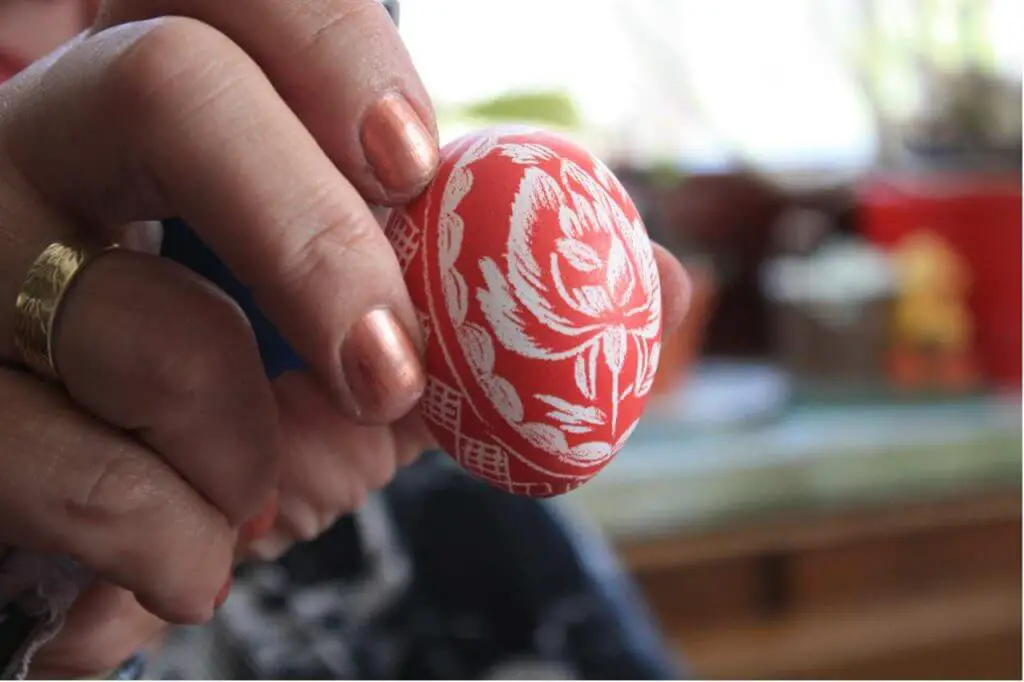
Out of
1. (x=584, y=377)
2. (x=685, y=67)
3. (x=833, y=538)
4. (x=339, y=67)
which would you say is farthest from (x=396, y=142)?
(x=685, y=67)

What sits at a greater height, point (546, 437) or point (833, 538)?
point (546, 437)

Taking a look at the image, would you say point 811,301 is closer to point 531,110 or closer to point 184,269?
point 531,110

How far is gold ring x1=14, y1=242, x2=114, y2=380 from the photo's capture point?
39 cm

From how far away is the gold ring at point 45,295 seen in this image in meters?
0.39

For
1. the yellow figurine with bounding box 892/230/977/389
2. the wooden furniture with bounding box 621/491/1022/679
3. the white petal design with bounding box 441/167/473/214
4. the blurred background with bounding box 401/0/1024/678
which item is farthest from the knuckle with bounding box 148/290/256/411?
the yellow figurine with bounding box 892/230/977/389

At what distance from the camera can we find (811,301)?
1.94 metres

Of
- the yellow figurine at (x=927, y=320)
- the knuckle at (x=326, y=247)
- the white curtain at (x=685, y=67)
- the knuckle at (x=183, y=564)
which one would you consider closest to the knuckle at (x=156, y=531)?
the knuckle at (x=183, y=564)

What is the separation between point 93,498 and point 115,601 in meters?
0.11

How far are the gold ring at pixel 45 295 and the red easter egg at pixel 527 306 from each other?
0.14 metres

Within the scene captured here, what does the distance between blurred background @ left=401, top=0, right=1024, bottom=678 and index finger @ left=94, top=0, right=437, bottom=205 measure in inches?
45.2

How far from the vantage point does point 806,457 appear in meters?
1.68

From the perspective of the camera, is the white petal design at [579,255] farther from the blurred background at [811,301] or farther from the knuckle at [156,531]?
the blurred background at [811,301]

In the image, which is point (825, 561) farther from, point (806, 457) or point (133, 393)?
point (133, 393)

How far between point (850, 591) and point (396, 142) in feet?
5.40
